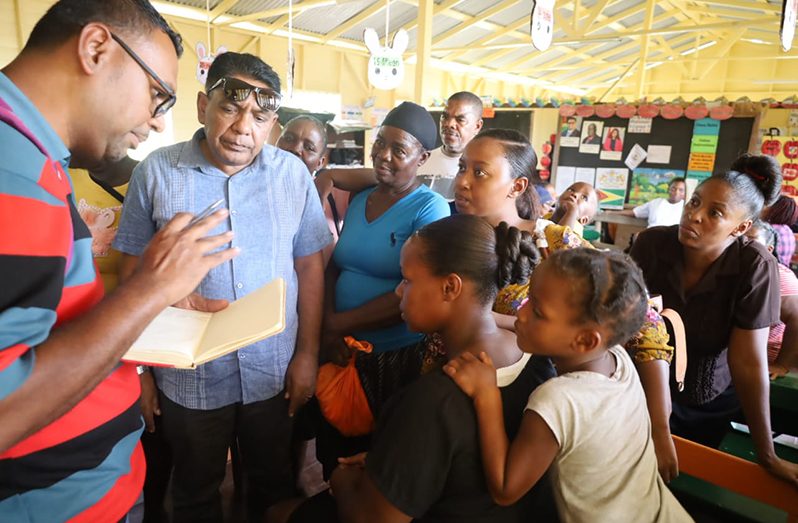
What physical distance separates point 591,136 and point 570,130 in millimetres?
225

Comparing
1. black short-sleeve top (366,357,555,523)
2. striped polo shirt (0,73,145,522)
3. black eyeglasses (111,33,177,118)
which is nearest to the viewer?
striped polo shirt (0,73,145,522)

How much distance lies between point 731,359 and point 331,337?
1.42m

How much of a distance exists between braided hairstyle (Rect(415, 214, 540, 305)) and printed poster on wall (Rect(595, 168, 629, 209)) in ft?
14.2

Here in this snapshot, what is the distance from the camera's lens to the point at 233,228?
57.9 inches

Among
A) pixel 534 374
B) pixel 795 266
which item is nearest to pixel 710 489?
pixel 534 374

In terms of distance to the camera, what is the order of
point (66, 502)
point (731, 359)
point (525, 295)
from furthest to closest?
1. point (731, 359)
2. point (525, 295)
3. point (66, 502)

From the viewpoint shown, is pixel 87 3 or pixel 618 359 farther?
pixel 618 359

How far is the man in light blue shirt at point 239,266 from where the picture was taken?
1.45 metres

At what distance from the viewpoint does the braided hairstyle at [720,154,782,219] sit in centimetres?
180

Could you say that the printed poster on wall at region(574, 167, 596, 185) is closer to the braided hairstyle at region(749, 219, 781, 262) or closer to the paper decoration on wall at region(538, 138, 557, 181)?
the paper decoration on wall at region(538, 138, 557, 181)

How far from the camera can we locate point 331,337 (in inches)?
71.2

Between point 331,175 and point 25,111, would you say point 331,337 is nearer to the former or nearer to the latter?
point 331,175

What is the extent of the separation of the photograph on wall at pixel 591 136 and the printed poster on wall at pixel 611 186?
0.24 m

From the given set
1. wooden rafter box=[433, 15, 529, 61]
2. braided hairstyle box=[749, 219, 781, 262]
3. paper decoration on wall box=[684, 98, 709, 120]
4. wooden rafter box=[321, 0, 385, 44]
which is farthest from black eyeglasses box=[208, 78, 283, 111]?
wooden rafter box=[433, 15, 529, 61]
